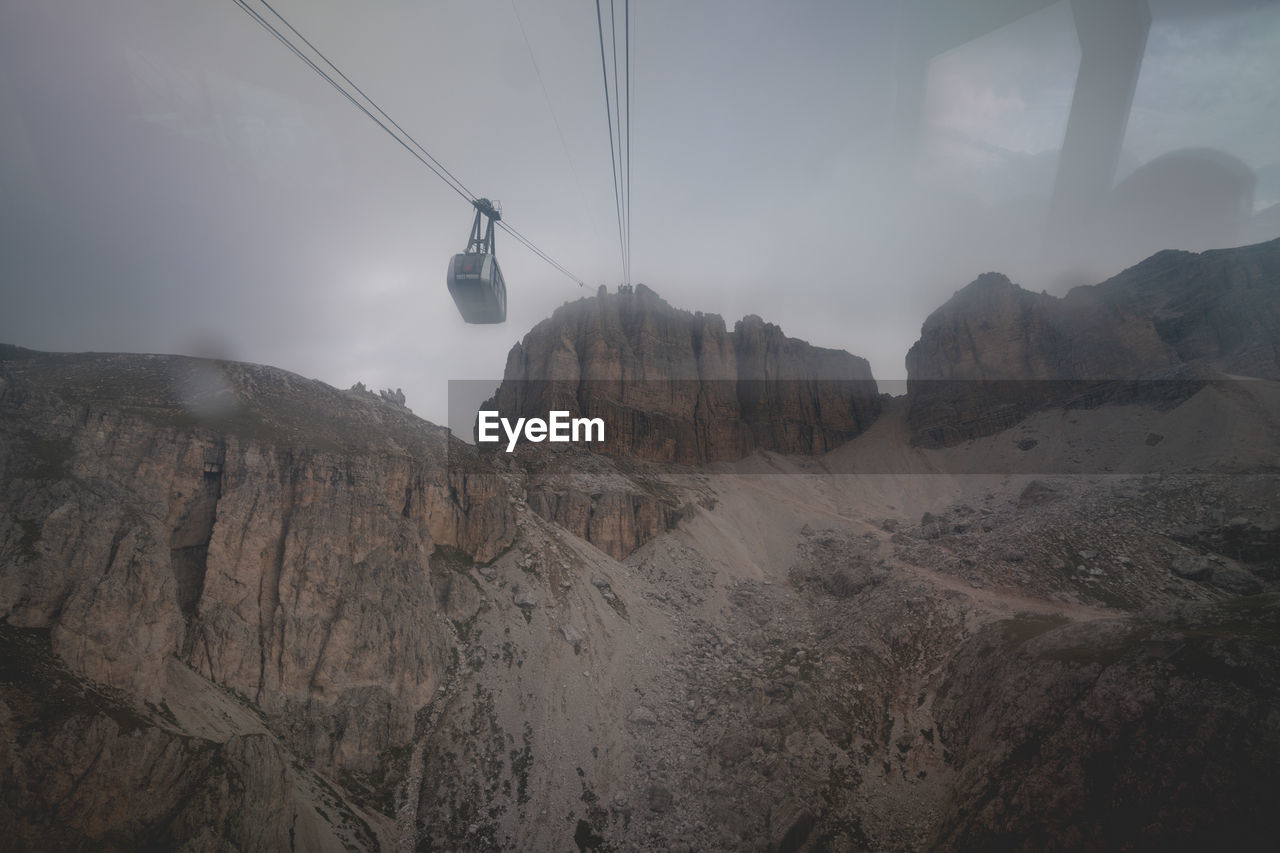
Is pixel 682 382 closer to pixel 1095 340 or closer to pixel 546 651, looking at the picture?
pixel 546 651

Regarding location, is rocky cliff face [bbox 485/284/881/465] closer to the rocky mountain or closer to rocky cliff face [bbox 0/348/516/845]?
the rocky mountain

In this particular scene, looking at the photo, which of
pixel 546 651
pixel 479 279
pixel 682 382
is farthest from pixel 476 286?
pixel 682 382

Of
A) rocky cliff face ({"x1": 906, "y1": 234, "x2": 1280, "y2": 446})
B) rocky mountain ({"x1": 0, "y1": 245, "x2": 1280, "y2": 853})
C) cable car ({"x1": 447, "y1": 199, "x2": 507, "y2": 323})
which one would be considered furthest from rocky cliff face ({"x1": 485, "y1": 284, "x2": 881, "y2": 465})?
cable car ({"x1": 447, "y1": 199, "x2": 507, "y2": 323})

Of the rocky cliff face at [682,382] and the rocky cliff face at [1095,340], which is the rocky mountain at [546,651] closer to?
the rocky cliff face at [1095,340]

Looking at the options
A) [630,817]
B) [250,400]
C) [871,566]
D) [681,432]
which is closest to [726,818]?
[630,817]

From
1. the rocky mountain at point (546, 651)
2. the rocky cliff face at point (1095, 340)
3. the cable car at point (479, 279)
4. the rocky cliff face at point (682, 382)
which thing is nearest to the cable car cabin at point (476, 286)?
the cable car at point (479, 279)
